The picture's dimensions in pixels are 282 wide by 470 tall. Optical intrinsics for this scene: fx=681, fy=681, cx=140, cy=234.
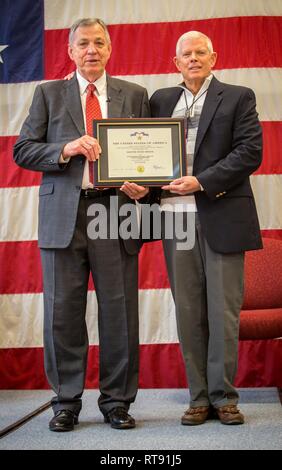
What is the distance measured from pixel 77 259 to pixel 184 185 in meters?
0.57

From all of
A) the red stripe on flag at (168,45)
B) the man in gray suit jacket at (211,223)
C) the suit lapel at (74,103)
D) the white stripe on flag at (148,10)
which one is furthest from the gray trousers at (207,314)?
the white stripe on flag at (148,10)

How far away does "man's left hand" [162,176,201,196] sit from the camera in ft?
9.35

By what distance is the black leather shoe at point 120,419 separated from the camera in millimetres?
2852

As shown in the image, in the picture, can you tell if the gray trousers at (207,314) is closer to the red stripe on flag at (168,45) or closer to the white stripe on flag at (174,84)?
the white stripe on flag at (174,84)

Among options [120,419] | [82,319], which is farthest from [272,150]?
[120,419]

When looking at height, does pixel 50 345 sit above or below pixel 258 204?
below

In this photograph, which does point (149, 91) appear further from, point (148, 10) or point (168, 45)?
point (148, 10)

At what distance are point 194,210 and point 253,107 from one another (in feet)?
1.73

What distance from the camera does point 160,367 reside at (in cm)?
420
